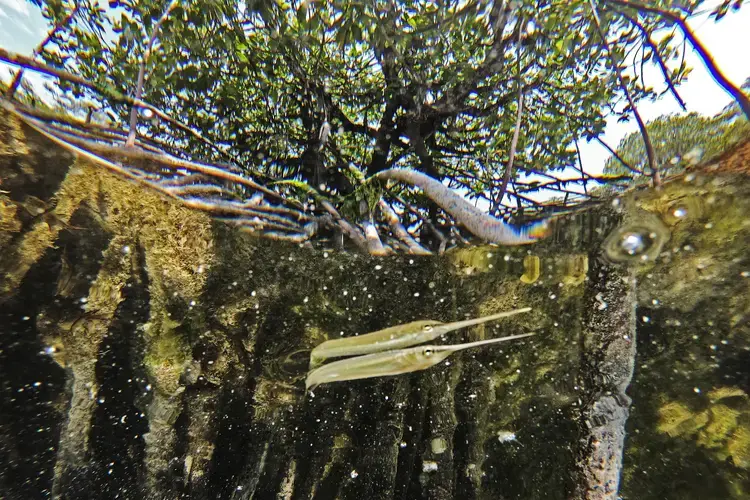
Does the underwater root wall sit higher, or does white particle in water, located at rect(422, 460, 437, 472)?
the underwater root wall

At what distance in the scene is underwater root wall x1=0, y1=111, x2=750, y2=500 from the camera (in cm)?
193

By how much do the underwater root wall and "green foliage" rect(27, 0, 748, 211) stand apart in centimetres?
100

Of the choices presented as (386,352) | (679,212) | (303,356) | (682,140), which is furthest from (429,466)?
(682,140)

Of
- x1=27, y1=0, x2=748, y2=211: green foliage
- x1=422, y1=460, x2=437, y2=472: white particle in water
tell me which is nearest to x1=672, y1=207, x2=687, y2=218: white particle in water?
x1=27, y1=0, x2=748, y2=211: green foliage

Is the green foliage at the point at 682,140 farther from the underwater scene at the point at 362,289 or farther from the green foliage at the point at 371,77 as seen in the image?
the green foliage at the point at 371,77

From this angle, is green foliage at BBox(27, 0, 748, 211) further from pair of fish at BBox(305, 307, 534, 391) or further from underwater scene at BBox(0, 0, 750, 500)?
pair of fish at BBox(305, 307, 534, 391)

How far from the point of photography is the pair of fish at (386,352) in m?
2.02

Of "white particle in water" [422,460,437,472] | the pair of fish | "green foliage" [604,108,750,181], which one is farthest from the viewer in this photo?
"white particle in water" [422,460,437,472]

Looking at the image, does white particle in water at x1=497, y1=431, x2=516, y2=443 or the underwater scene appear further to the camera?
white particle in water at x1=497, y1=431, x2=516, y2=443

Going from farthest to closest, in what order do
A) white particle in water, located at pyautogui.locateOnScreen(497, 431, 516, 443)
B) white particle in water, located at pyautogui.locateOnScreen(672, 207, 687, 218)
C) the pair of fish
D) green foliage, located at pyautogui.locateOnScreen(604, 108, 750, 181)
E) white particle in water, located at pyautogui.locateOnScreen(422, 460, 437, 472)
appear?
white particle in water, located at pyautogui.locateOnScreen(497, 431, 516, 443)
white particle in water, located at pyautogui.locateOnScreen(422, 460, 437, 472)
the pair of fish
white particle in water, located at pyautogui.locateOnScreen(672, 207, 687, 218)
green foliage, located at pyautogui.locateOnScreen(604, 108, 750, 181)

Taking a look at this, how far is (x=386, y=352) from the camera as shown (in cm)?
202

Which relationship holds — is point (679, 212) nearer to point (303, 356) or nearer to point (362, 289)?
point (362, 289)

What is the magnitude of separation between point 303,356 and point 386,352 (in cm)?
66

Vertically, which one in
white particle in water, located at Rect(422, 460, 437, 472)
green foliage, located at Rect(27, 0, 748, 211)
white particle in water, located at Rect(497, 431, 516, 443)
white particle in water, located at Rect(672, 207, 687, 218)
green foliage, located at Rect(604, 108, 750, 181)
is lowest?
white particle in water, located at Rect(422, 460, 437, 472)
